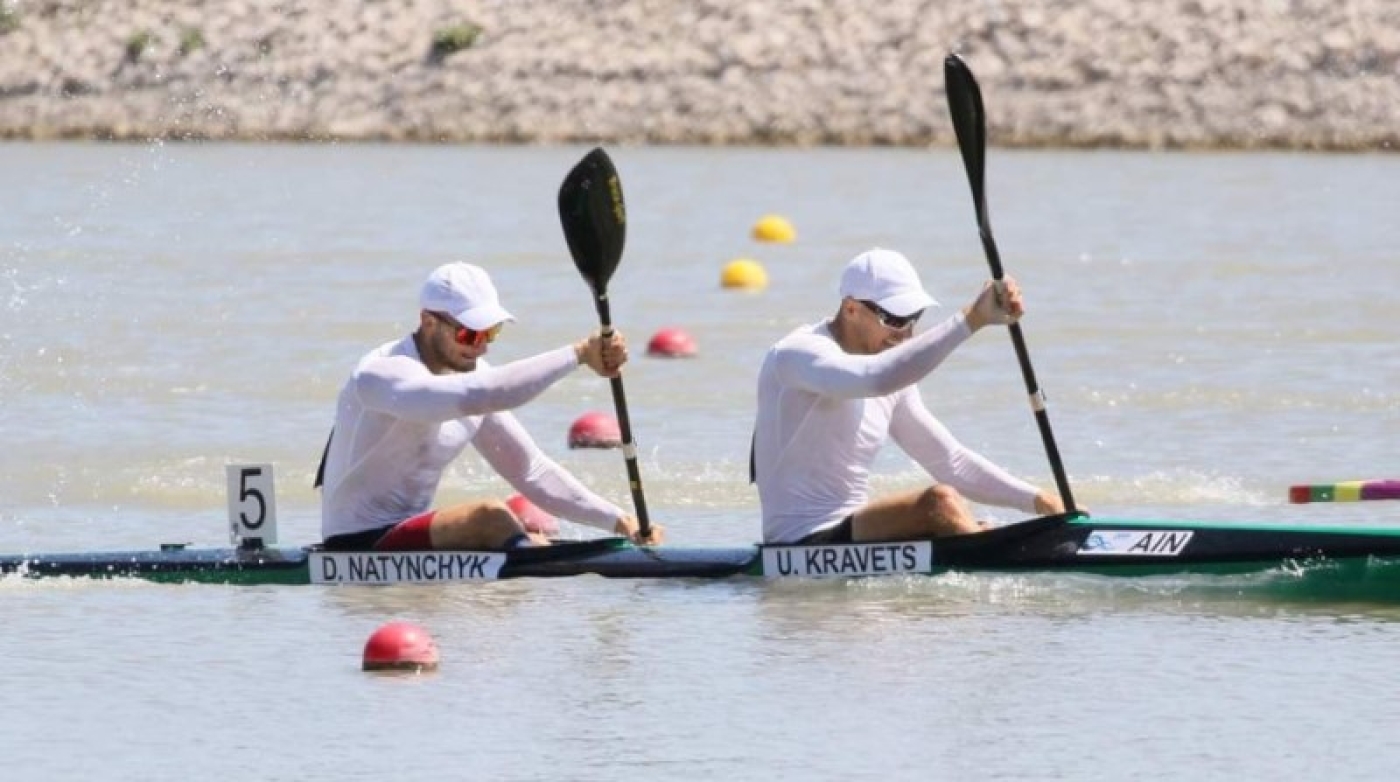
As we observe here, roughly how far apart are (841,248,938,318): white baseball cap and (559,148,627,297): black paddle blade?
68.5 inches

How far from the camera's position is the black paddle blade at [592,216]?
13.5m

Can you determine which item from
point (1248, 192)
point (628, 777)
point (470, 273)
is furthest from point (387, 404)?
point (1248, 192)

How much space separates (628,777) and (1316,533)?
3.54 m

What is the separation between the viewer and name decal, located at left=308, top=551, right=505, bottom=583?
12.5 m

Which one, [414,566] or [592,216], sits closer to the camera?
[414,566]

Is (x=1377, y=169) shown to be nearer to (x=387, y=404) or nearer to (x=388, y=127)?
(x=388, y=127)

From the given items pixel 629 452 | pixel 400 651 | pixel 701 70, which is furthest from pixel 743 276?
pixel 701 70

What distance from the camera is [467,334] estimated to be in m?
12.3

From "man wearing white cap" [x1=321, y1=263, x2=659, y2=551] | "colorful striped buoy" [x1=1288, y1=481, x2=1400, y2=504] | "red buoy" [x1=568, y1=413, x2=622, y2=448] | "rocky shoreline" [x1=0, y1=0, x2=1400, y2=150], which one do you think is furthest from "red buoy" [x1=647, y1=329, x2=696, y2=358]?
"rocky shoreline" [x1=0, y1=0, x2=1400, y2=150]

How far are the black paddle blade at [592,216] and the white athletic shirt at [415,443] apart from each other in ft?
3.53

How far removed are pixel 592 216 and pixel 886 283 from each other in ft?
6.32

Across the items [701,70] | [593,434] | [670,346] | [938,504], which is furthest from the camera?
[701,70]

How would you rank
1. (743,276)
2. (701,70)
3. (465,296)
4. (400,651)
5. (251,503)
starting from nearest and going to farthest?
(400,651), (465,296), (251,503), (743,276), (701,70)

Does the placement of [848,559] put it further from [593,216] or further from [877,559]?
[593,216]
